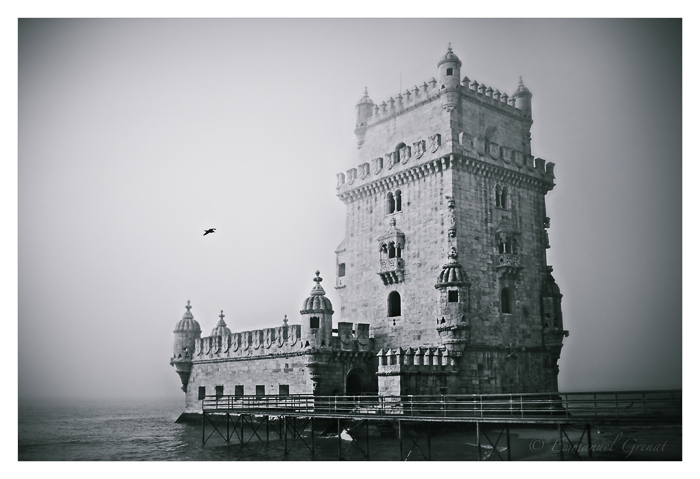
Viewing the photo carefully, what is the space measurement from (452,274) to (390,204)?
6.65m

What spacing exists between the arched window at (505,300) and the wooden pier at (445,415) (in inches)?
180

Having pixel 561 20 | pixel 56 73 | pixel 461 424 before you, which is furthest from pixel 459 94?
pixel 56 73

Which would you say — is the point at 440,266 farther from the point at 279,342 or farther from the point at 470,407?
the point at 279,342

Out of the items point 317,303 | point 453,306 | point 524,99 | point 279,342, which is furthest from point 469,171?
point 279,342

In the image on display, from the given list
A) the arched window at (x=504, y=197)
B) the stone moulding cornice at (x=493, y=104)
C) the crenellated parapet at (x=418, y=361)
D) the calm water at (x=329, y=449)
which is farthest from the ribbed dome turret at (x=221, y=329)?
the stone moulding cornice at (x=493, y=104)

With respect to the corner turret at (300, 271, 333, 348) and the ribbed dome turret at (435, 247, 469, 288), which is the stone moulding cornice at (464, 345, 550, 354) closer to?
the ribbed dome turret at (435, 247, 469, 288)

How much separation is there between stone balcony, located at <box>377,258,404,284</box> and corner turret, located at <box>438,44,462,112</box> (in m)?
8.43

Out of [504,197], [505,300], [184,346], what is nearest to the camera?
[505,300]

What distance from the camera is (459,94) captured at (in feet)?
131

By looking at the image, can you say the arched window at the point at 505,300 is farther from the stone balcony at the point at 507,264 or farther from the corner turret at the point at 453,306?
the corner turret at the point at 453,306

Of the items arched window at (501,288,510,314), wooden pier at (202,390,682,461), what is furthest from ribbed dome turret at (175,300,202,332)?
arched window at (501,288,510,314)

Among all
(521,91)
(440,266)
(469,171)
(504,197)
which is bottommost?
(440,266)

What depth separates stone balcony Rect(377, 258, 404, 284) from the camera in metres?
40.1

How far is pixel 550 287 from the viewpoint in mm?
40906
